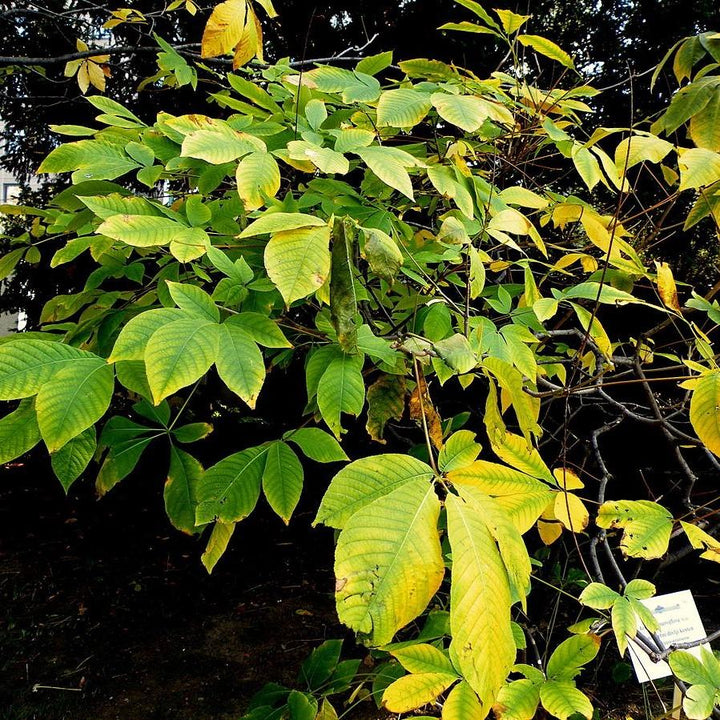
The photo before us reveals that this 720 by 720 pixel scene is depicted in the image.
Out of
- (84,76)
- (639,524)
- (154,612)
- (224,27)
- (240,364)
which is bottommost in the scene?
(154,612)

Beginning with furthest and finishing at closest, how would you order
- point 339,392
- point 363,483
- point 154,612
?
1. point 154,612
2. point 339,392
3. point 363,483

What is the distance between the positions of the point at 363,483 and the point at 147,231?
19.1 inches

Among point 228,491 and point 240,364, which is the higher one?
point 240,364

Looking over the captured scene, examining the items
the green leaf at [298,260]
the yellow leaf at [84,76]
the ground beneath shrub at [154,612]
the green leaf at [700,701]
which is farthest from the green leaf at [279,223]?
the yellow leaf at [84,76]

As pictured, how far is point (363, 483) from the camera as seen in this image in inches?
24.3

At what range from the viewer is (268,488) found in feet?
2.87

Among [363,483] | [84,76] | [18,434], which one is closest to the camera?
[363,483]

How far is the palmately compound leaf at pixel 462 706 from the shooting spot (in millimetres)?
784

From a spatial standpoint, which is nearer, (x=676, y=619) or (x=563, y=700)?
(x=563, y=700)

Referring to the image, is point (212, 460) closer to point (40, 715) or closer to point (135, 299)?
point (40, 715)

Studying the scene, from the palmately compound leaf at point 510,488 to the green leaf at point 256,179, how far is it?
1.49 ft

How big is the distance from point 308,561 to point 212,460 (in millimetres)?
982

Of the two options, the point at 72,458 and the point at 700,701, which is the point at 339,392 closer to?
the point at 72,458

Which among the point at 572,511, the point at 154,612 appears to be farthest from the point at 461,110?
the point at 154,612
